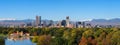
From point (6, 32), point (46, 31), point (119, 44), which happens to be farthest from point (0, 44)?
point (6, 32)

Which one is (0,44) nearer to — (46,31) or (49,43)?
(49,43)

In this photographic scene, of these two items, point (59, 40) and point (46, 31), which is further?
point (46, 31)

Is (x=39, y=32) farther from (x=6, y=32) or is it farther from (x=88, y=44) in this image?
(x=88, y=44)

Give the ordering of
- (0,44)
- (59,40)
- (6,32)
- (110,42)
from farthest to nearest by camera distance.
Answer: (6,32)
(59,40)
(110,42)
(0,44)

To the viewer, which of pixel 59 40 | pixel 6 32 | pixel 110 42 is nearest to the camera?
pixel 110 42

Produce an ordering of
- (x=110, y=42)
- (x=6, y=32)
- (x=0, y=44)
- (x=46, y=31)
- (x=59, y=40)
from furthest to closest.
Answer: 1. (x=6, y=32)
2. (x=46, y=31)
3. (x=59, y=40)
4. (x=110, y=42)
5. (x=0, y=44)

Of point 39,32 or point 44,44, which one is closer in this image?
point 44,44

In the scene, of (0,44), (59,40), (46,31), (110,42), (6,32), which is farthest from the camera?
(6,32)

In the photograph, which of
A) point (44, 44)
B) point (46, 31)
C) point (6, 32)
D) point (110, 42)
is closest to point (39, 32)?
point (46, 31)
